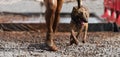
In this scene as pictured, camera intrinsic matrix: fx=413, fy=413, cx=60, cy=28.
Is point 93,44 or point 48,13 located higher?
point 48,13

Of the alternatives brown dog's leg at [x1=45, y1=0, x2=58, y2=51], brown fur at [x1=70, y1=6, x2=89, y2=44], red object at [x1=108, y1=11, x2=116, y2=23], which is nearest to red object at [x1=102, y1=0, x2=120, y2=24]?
red object at [x1=108, y1=11, x2=116, y2=23]

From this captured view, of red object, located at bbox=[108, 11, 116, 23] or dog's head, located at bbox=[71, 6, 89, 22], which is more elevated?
dog's head, located at bbox=[71, 6, 89, 22]

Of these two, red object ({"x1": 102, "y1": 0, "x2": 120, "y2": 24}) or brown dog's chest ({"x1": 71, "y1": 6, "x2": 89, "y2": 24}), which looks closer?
brown dog's chest ({"x1": 71, "y1": 6, "x2": 89, "y2": 24})

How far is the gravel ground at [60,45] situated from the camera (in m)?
6.00

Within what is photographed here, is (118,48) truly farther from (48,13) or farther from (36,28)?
(36,28)

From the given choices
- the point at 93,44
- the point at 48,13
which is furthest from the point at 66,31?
the point at 48,13

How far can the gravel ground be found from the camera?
19.7 feet

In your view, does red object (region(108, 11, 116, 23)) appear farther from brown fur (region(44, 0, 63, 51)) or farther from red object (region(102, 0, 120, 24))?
brown fur (region(44, 0, 63, 51))

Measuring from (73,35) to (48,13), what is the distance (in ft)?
2.54

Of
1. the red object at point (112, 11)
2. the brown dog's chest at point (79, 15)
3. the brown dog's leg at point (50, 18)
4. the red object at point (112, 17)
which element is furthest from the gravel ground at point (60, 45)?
the red object at point (112, 17)

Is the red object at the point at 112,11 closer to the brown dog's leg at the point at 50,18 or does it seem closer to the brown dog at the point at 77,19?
Result: the brown dog at the point at 77,19

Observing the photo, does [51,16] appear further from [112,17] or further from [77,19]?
[112,17]

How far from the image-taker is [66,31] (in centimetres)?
881

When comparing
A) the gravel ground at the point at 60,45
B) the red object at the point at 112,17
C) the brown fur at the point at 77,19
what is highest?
the brown fur at the point at 77,19
